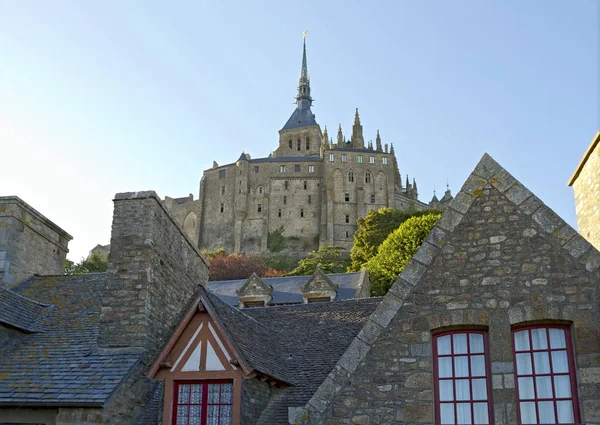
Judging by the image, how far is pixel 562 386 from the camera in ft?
24.8

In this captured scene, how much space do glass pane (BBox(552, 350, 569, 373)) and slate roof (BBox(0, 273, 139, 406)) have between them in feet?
20.6

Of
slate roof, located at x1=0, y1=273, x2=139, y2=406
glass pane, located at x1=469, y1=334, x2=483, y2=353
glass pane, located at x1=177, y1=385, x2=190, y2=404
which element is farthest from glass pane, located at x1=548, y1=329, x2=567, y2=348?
slate roof, located at x1=0, y1=273, x2=139, y2=406

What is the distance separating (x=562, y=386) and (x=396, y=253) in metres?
45.5

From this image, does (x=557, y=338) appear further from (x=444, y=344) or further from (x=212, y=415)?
(x=212, y=415)

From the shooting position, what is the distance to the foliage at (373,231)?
70625 mm

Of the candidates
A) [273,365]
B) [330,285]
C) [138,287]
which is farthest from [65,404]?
[330,285]

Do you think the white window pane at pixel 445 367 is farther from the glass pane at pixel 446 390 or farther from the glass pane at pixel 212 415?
the glass pane at pixel 212 415

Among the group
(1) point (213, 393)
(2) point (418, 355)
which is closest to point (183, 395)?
(1) point (213, 393)

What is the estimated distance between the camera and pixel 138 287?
11539 millimetres

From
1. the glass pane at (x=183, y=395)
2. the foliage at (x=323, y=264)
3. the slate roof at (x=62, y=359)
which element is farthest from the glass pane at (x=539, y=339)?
the foliage at (x=323, y=264)

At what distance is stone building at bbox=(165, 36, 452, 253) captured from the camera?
10600 centimetres

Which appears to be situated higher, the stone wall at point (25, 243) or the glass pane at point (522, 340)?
the stone wall at point (25, 243)

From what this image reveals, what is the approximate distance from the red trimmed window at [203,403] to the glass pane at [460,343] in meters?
3.24

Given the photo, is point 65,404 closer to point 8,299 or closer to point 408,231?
point 8,299
